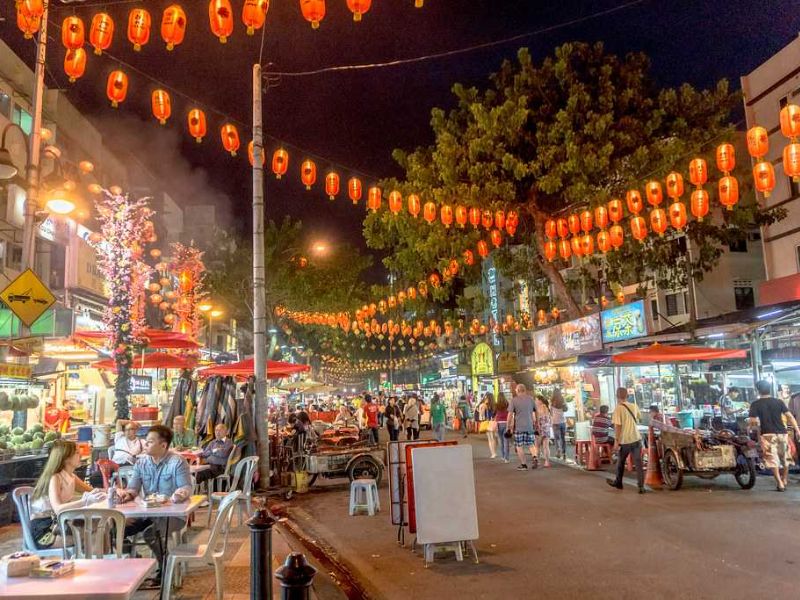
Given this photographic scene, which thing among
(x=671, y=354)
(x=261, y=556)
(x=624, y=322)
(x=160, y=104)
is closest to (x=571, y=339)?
(x=624, y=322)

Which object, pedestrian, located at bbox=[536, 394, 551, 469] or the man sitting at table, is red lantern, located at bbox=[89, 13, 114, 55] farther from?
pedestrian, located at bbox=[536, 394, 551, 469]

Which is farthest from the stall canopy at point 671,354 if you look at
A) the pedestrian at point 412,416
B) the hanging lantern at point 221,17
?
the hanging lantern at point 221,17

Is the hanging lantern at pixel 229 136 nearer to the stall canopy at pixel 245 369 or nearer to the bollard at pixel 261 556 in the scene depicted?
the stall canopy at pixel 245 369

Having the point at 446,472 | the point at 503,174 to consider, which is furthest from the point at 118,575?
the point at 503,174

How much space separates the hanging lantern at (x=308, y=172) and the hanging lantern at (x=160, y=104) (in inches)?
160

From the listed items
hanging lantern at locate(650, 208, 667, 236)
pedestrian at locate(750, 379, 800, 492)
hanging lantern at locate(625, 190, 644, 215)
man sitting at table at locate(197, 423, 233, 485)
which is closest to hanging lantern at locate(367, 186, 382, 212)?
hanging lantern at locate(625, 190, 644, 215)

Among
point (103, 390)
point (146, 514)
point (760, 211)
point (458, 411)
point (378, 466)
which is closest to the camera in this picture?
point (146, 514)

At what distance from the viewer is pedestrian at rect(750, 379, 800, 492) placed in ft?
36.8

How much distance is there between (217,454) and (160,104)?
6615mm

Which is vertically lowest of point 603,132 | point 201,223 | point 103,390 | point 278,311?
point 103,390

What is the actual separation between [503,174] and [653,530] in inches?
551

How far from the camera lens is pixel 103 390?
78.6 ft

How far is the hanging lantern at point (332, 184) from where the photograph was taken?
15797 millimetres

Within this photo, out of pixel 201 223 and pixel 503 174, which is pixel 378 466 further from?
pixel 201 223
